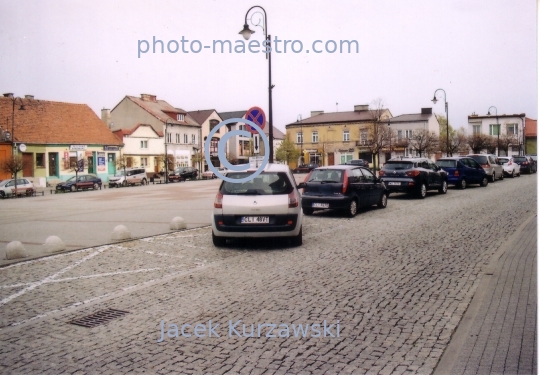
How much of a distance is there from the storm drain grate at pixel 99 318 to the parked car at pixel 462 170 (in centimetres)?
1971

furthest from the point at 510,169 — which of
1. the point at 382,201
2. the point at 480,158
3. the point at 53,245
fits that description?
the point at 53,245

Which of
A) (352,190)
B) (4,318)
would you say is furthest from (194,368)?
(352,190)

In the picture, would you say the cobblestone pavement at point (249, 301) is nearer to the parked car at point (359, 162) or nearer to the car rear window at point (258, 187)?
the car rear window at point (258, 187)

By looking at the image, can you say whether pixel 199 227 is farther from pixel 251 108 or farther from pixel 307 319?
pixel 307 319

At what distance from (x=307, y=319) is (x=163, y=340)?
138 cm

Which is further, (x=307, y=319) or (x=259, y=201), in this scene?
(x=259, y=201)

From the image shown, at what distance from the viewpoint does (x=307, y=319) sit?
4.88m

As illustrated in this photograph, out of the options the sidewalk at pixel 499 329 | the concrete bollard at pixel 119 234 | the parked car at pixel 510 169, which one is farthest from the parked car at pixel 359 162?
the parked car at pixel 510 169

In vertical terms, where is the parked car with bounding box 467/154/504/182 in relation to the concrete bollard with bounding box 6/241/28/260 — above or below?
above

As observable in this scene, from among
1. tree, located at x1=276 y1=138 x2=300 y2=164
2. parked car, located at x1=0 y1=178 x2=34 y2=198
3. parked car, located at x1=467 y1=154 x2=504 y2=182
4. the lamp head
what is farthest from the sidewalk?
parked car, located at x1=467 y1=154 x2=504 y2=182

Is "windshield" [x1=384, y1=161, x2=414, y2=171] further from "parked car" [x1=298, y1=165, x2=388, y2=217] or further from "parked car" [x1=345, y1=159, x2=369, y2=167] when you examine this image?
"parked car" [x1=298, y1=165, x2=388, y2=217]

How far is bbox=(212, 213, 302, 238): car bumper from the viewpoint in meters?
8.69

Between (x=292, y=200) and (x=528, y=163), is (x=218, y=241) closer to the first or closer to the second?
(x=292, y=200)

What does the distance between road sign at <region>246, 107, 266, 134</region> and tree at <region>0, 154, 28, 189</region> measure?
4.05 m
